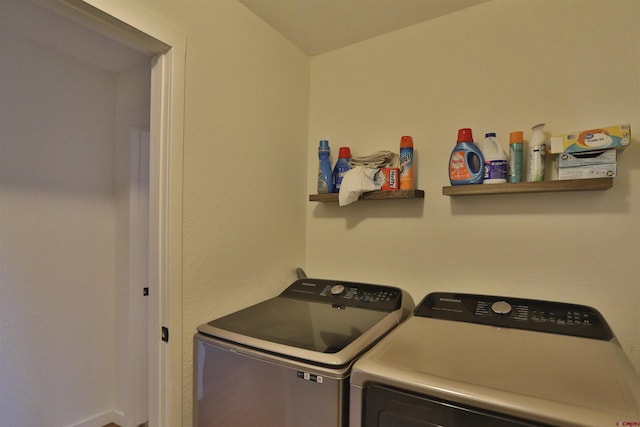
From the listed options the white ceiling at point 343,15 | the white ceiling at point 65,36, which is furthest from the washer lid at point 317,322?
the white ceiling at point 65,36

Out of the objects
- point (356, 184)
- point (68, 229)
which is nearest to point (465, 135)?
point (356, 184)

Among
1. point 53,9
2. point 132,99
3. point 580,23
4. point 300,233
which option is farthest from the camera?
point 132,99

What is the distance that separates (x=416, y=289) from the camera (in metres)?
1.57

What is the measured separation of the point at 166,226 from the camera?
117 cm

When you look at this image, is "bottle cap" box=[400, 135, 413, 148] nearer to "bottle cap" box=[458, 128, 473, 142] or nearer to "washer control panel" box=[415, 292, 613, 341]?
"bottle cap" box=[458, 128, 473, 142]

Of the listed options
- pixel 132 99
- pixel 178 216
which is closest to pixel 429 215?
pixel 178 216

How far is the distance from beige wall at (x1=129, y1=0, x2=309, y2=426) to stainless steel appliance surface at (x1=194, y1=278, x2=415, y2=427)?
0.15 m

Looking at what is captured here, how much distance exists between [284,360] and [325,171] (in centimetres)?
106

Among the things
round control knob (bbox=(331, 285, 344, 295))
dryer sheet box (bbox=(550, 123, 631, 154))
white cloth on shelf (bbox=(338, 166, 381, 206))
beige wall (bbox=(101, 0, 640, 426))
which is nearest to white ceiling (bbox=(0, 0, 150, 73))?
beige wall (bbox=(101, 0, 640, 426))

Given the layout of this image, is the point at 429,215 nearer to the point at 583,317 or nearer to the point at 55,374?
the point at 583,317

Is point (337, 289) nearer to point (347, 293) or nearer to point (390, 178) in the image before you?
point (347, 293)

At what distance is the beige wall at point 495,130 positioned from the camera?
3.94ft

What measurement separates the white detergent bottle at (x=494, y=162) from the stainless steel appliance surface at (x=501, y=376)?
1.80 ft

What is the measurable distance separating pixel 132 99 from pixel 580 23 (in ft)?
8.28
